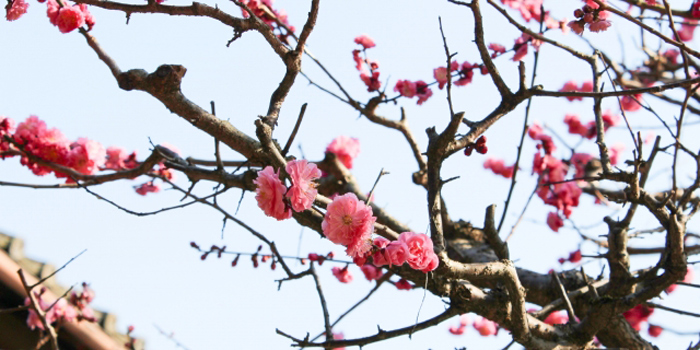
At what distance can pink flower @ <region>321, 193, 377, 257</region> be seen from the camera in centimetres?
151

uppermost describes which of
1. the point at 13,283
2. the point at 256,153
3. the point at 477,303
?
the point at 13,283

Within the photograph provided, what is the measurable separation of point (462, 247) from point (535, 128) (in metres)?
2.10

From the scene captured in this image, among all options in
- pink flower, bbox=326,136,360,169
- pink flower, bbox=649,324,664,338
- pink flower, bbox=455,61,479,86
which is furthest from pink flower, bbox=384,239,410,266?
pink flower, bbox=649,324,664,338

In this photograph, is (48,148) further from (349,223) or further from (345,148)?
(349,223)

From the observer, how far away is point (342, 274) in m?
3.43

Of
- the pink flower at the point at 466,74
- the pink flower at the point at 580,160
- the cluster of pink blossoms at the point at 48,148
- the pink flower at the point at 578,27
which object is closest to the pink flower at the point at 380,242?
the pink flower at the point at 578,27

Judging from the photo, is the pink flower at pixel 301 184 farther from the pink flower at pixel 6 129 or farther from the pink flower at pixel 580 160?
the pink flower at pixel 580 160

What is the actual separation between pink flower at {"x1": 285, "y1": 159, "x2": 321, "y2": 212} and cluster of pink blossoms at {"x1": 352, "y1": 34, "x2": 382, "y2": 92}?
2.11 metres

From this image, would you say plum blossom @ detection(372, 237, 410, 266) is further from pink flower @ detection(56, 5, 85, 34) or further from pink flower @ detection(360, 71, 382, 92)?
pink flower @ detection(360, 71, 382, 92)

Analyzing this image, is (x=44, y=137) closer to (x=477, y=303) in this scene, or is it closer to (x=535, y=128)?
(x=477, y=303)

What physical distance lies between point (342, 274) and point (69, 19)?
2.09m

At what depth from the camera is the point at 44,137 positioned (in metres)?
2.89

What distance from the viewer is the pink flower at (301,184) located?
147 centimetres

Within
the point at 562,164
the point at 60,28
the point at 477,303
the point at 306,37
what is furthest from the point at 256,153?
the point at 562,164
